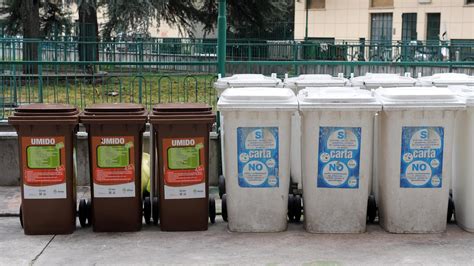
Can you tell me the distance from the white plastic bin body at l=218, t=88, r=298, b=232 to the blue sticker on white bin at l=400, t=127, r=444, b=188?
43.1 inches

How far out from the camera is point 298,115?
7.73 m

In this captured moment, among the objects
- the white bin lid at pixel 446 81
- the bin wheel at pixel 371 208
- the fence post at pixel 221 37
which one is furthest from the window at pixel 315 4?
the bin wheel at pixel 371 208

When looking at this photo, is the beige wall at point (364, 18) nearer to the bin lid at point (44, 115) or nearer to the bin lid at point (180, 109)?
the bin lid at point (180, 109)

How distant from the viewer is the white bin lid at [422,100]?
241 inches

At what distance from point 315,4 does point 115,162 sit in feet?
128

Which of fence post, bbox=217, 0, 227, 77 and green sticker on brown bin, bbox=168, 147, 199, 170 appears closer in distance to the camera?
green sticker on brown bin, bbox=168, 147, 199, 170

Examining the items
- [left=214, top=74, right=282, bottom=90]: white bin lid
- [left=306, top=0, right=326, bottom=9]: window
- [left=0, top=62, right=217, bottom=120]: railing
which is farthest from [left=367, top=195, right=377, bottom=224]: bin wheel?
[left=306, top=0, right=326, bottom=9]: window

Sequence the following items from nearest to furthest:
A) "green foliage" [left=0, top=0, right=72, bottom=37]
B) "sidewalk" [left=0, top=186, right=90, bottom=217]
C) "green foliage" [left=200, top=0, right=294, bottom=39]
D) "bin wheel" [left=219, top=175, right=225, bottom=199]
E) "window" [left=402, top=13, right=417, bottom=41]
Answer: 1. "sidewalk" [left=0, top=186, right=90, bottom=217]
2. "bin wheel" [left=219, top=175, right=225, bottom=199]
3. "green foliage" [left=0, top=0, right=72, bottom=37]
4. "green foliage" [left=200, top=0, right=294, bottom=39]
5. "window" [left=402, top=13, right=417, bottom=41]

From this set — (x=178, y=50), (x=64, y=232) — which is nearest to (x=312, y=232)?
(x=64, y=232)

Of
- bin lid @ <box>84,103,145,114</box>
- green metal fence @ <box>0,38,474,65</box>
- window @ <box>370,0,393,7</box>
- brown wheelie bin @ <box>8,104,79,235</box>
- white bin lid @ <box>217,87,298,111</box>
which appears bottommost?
brown wheelie bin @ <box>8,104,79,235</box>

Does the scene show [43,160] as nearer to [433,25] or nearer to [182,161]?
[182,161]

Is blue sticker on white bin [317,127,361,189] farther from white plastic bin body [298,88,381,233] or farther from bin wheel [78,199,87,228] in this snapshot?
bin wheel [78,199,87,228]

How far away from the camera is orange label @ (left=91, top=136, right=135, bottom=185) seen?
6312 mm

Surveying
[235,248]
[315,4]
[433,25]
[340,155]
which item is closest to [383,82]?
[340,155]
